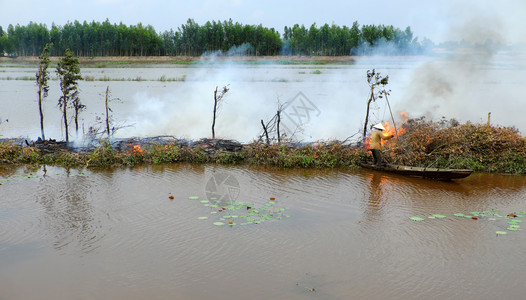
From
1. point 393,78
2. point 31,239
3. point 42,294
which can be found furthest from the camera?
point 393,78

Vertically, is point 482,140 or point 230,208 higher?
point 482,140

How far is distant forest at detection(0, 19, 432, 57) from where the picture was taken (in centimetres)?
4322

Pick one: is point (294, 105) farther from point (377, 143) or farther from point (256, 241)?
point (256, 241)

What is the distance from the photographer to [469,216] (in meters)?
9.47

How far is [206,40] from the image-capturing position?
62844mm

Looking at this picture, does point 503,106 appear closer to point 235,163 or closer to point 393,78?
point 393,78

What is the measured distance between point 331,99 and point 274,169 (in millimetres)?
15228

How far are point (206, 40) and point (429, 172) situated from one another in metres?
54.4

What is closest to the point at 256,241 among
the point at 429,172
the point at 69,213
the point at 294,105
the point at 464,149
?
the point at 69,213

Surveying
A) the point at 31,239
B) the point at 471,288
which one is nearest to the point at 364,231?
the point at 471,288

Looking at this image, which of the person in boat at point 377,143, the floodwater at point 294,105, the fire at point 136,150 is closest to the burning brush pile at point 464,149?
the person in boat at point 377,143

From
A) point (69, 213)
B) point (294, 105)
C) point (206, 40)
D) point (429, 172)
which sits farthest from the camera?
point (206, 40)

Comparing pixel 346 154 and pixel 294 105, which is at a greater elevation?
pixel 294 105

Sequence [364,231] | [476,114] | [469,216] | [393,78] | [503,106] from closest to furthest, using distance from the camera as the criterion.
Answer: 1. [364,231]
2. [469,216]
3. [476,114]
4. [503,106]
5. [393,78]
